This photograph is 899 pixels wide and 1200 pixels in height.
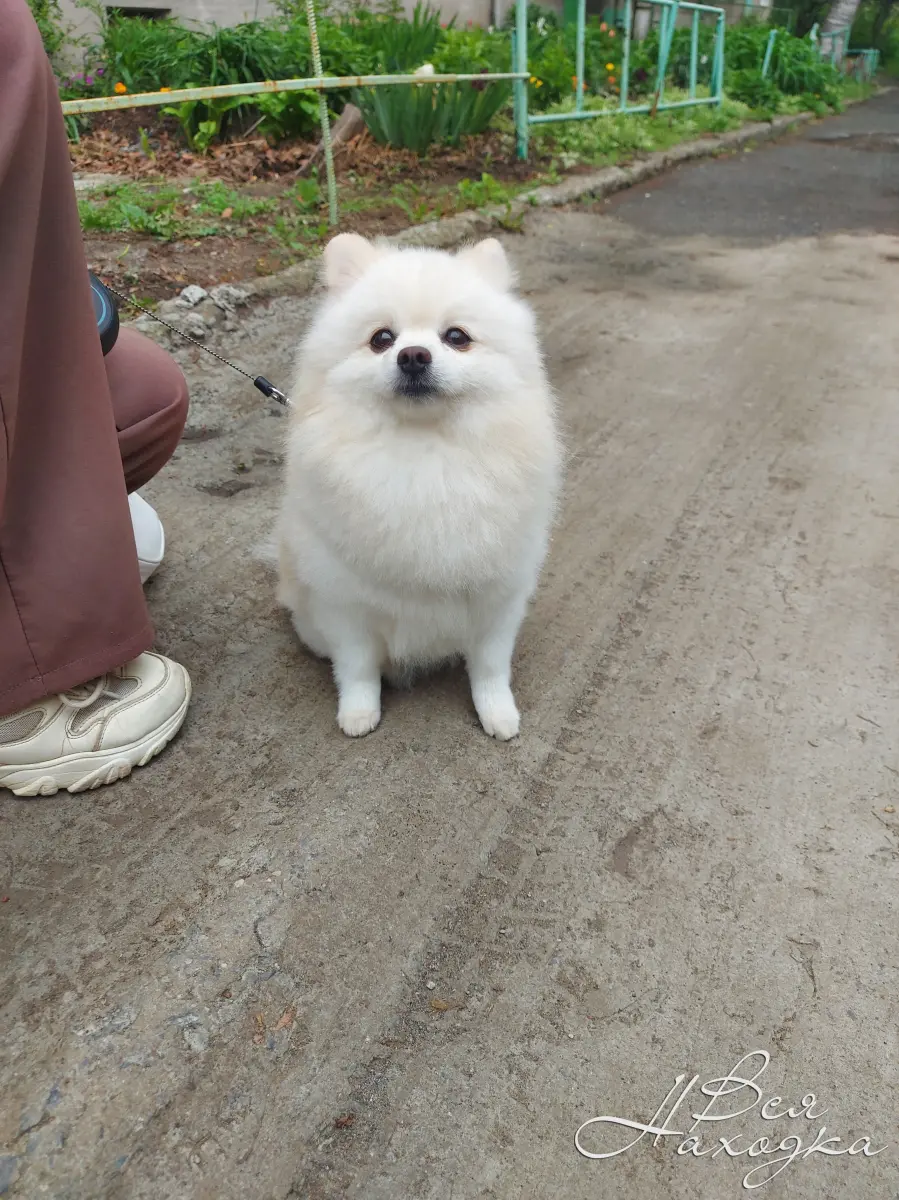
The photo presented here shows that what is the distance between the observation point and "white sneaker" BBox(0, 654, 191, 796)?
5.39ft

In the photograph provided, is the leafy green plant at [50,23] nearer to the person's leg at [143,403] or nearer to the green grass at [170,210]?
the green grass at [170,210]

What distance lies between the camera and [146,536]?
2195mm

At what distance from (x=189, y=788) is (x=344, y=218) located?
374 centimetres

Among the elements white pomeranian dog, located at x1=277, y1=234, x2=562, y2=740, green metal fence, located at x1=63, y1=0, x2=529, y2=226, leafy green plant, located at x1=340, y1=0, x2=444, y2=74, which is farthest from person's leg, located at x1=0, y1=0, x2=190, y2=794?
leafy green plant, located at x1=340, y1=0, x2=444, y2=74

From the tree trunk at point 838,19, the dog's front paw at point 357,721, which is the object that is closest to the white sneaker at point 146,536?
the dog's front paw at point 357,721

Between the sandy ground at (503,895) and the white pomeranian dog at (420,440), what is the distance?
16.2 inches

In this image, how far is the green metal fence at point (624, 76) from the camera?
605 cm

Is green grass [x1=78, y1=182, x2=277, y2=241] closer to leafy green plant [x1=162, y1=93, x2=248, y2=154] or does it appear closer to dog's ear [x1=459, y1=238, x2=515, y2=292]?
leafy green plant [x1=162, y1=93, x2=248, y2=154]

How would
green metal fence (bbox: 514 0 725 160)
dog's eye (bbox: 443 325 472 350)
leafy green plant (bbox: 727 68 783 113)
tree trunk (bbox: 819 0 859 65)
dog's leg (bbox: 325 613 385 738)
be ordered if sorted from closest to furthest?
dog's eye (bbox: 443 325 472 350)
dog's leg (bbox: 325 613 385 738)
green metal fence (bbox: 514 0 725 160)
leafy green plant (bbox: 727 68 783 113)
tree trunk (bbox: 819 0 859 65)

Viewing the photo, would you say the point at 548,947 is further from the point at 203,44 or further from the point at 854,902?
the point at 203,44

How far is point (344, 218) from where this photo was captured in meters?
4.54

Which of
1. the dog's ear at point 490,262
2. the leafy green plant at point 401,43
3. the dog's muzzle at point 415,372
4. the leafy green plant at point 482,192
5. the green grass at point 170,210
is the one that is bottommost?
the leafy green plant at point 482,192

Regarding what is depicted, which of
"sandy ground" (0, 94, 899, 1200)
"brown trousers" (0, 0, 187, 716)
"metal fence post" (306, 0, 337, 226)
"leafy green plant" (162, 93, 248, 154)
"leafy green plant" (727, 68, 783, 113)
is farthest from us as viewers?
"leafy green plant" (727, 68, 783, 113)

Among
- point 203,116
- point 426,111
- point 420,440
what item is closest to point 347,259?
point 420,440
